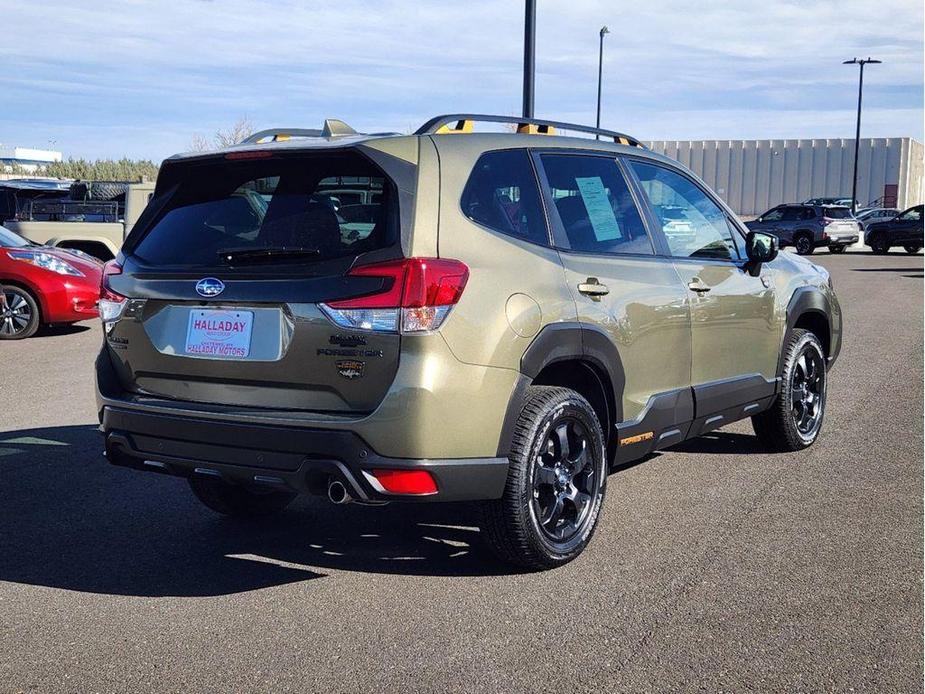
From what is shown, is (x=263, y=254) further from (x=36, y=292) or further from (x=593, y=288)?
(x=36, y=292)

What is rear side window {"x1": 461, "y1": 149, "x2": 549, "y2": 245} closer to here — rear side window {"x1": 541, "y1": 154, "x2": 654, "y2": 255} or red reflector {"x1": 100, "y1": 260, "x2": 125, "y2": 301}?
rear side window {"x1": 541, "y1": 154, "x2": 654, "y2": 255}

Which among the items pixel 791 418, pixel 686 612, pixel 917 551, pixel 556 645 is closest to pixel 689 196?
pixel 791 418

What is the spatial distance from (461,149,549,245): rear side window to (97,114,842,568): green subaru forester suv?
12mm

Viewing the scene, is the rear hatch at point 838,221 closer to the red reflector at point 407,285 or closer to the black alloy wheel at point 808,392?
the black alloy wheel at point 808,392

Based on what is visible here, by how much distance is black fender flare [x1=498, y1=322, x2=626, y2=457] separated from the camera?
433 centimetres

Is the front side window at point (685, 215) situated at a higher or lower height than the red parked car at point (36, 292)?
higher

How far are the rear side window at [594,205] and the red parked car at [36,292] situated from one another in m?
9.10

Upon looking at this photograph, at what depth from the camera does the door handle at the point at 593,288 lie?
4.78m

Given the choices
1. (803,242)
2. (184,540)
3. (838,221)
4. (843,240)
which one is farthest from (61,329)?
(843,240)

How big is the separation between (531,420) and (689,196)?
2.17 metres

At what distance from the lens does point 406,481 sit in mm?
4094

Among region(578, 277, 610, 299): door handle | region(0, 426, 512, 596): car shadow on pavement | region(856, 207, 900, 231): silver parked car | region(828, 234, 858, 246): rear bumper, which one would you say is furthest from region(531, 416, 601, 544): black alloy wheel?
region(856, 207, 900, 231): silver parked car

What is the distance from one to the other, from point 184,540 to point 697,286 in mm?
2777

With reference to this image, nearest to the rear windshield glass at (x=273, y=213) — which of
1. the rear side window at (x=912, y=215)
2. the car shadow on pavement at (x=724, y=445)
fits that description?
the car shadow on pavement at (x=724, y=445)
